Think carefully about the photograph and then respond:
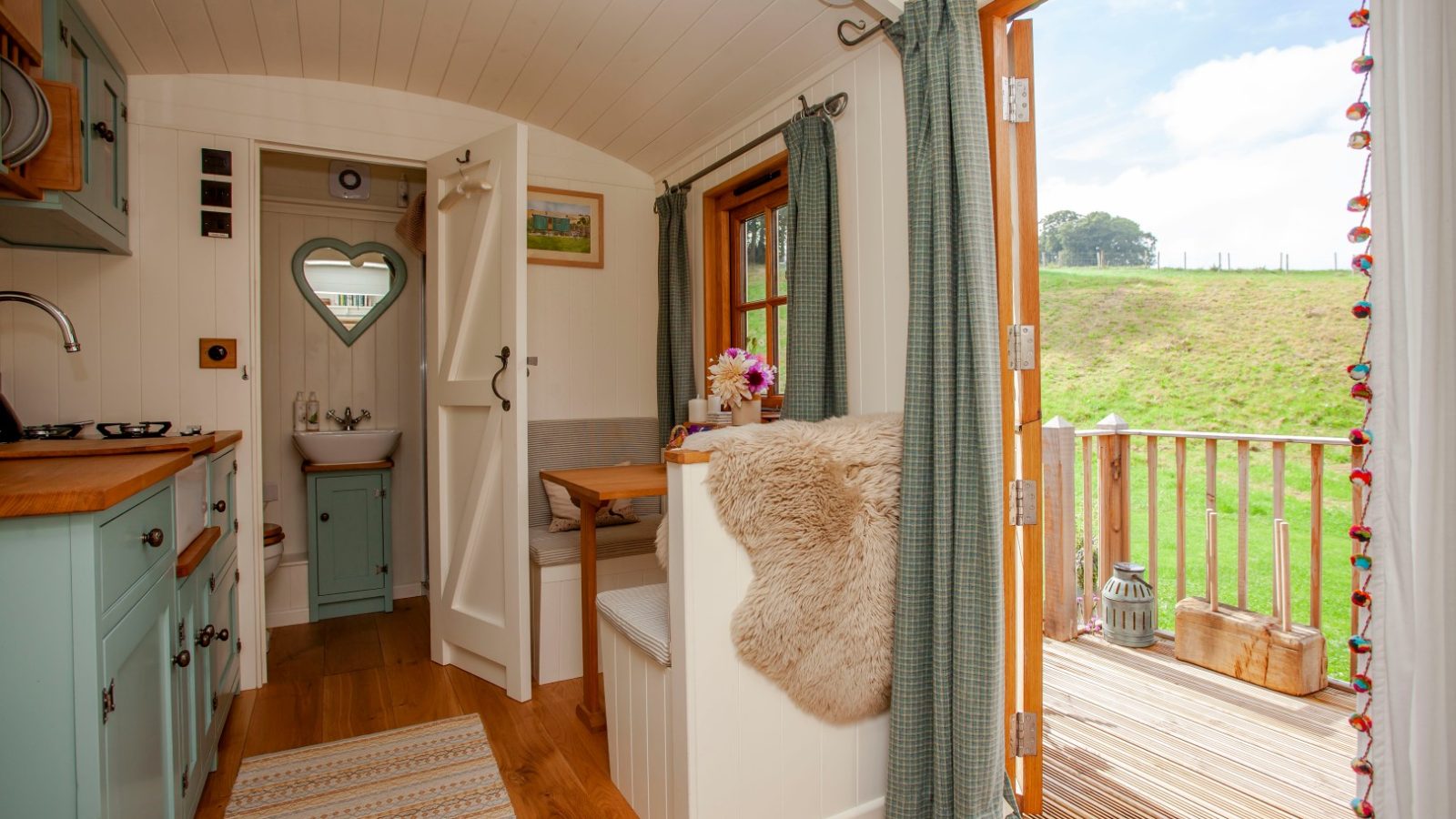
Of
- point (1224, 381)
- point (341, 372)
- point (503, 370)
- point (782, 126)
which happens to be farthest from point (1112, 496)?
point (341, 372)

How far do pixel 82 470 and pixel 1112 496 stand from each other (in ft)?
11.7

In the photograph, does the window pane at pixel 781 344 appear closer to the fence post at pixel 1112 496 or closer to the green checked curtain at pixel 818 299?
the green checked curtain at pixel 818 299

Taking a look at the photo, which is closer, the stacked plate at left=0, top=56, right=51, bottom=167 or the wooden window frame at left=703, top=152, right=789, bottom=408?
the stacked plate at left=0, top=56, right=51, bottom=167

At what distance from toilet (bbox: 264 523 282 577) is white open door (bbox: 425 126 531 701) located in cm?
90

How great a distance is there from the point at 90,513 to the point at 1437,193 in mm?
2023

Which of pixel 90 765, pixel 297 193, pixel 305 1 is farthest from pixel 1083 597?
pixel 297 193

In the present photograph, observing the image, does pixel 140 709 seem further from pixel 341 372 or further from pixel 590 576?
pixel 341 372

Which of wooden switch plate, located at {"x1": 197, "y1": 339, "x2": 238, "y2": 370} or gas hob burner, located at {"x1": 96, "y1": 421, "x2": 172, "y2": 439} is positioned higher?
wooden switch plate, located at {"x1": 197, "y1": 339, "x2": 238, "y2": 370}

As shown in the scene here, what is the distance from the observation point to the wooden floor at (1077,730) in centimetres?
199

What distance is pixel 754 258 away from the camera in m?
3.15

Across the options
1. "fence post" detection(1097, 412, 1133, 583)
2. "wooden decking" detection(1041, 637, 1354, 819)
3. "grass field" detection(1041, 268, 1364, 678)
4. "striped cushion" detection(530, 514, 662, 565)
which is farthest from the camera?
"grass field" detection(1041, 268, 1364, 678)

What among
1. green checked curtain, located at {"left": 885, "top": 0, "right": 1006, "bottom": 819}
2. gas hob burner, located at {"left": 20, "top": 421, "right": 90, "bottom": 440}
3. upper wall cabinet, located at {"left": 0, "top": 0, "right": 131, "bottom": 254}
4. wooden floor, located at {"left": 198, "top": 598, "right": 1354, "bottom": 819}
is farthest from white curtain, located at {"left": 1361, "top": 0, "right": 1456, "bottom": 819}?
gas hob burner, located at {"left": 20, "top": 421, "right": 90, "bottom": 440}

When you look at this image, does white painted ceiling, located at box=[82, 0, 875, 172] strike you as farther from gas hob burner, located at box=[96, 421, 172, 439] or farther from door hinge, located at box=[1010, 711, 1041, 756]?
door hinge, located at box=[1010, 711, 1041, 756]

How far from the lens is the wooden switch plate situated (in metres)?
2.77
